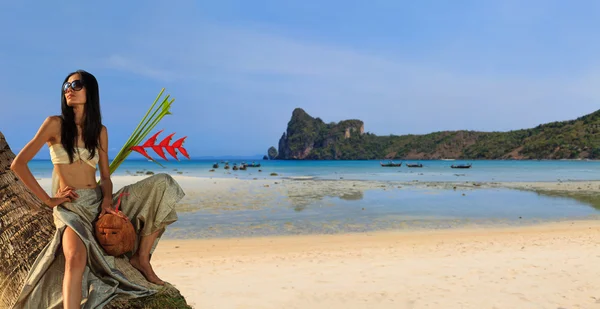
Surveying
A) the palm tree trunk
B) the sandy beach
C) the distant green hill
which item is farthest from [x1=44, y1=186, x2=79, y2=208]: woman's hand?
the distant green hill

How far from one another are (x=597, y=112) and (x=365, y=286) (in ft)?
405

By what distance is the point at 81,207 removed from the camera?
11.1 ft

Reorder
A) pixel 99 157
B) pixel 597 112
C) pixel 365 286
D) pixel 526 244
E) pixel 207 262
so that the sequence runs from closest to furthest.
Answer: pixel 99 157, pixel 365 286, pixel 207 262, pixel 526 244, pixel 597 112

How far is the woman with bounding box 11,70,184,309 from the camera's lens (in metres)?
3.23

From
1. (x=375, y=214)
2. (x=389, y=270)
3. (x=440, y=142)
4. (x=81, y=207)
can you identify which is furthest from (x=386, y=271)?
(x=440, y=142)

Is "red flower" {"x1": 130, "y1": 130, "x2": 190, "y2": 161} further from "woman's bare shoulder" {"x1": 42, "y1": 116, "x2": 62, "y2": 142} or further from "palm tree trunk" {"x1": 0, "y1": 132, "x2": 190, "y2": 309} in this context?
"palm tree trunk" {"x1": 0, "y1": 132, "x2": 190, "y2": 309}

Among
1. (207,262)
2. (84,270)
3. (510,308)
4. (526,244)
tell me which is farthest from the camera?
(526,244)

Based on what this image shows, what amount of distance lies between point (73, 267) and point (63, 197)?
526 mm

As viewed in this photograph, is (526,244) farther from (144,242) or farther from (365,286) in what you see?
(144,242)

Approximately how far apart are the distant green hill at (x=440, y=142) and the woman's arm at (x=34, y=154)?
11666 cm

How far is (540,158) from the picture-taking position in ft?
372

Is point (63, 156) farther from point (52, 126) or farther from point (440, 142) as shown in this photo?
point (440, 142)

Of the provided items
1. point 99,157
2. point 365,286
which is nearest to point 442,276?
point 365,286

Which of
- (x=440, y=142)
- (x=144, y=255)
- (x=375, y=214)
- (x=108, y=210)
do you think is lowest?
(x=375, y=214)
